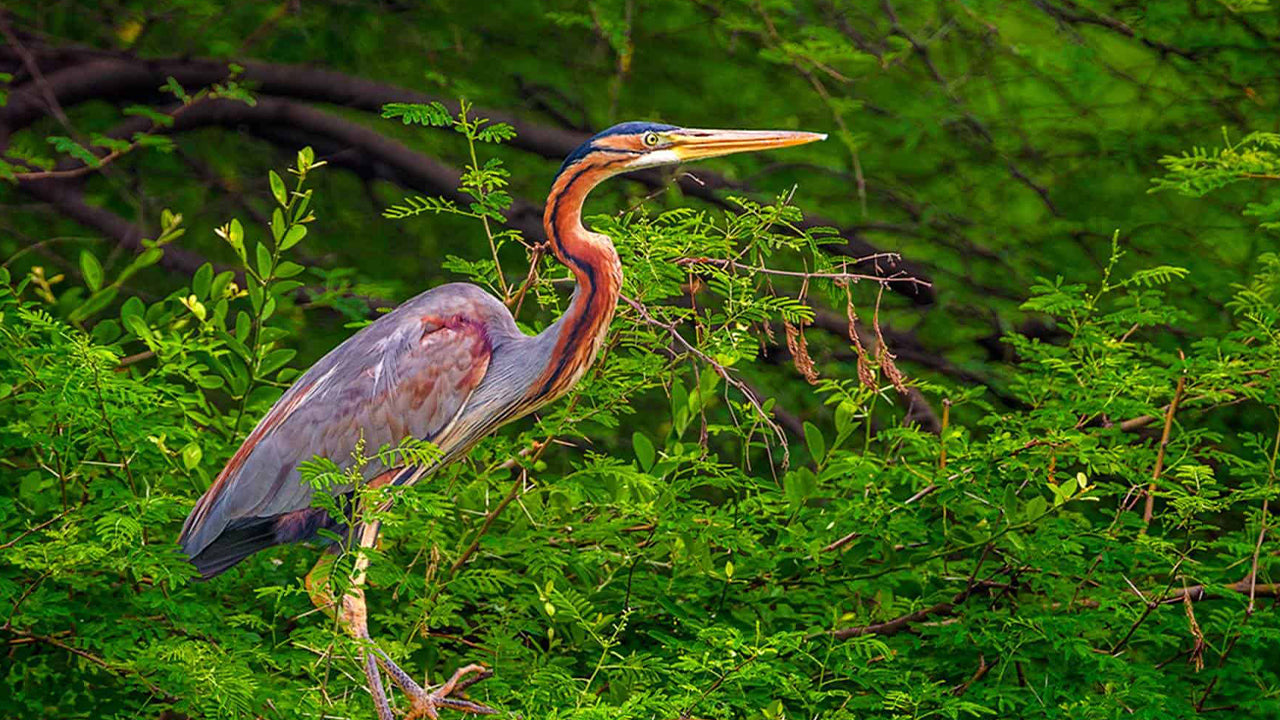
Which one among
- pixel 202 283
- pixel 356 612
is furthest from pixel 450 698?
pixel 202 283

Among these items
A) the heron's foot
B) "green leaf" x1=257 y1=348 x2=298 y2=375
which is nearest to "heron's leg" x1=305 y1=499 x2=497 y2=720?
the heron's foot

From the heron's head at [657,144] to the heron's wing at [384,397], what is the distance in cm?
40

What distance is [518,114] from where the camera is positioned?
230 inches

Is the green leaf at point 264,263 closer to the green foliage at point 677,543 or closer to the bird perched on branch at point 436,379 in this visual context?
the green foliage at point 677,543

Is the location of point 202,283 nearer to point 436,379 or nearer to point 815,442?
point 436,379

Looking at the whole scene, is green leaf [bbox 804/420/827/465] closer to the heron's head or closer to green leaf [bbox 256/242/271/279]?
the heron's head

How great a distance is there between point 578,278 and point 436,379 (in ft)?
1.27

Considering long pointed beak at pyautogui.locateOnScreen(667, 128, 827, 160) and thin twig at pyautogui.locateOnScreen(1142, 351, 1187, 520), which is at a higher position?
long pointed beak at pyautogui.locateOnScreen(667, 128, 827, 160)

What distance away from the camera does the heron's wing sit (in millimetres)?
3195

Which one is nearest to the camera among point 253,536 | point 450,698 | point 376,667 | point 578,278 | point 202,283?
point 376,667

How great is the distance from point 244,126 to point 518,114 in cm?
86

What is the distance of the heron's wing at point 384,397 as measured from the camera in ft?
10.5

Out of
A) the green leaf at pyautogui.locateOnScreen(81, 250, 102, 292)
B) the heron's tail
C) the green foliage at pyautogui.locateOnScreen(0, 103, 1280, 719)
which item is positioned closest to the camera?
the green foliage at pyautogui.locateOnScreen(0, 103, 1280, 719)

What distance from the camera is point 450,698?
9.49 feet
